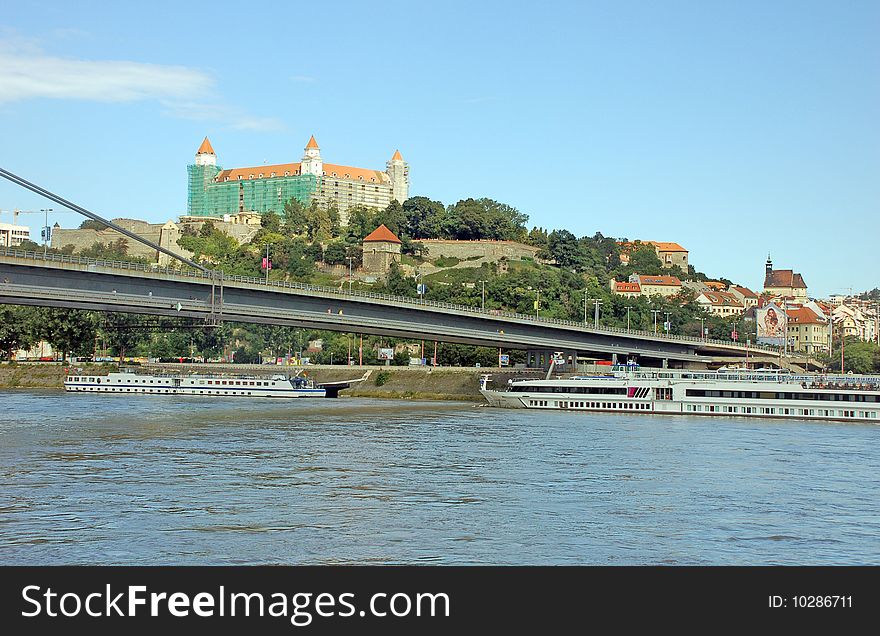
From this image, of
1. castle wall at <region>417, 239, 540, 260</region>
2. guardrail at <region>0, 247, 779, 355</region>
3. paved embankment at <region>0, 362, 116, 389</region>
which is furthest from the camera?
castle wall at <region>417, 239, 540, 260</region>

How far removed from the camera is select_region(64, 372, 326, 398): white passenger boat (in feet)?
277

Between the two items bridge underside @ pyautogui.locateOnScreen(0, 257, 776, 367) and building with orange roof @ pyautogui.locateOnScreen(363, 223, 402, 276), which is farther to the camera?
building with orange roof @ pyautogui.locateOnScreen(363, 223, 402, 276)

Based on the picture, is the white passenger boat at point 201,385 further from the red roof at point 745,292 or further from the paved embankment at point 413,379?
the red roof at point 745,292

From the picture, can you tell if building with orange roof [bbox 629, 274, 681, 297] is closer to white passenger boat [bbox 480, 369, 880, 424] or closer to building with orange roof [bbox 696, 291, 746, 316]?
building with orange roof [bbox 696, 291, 746, 316]

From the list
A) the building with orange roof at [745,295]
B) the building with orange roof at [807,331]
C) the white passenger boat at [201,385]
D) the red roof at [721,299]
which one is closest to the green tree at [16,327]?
the white passenger boat at [201,385]

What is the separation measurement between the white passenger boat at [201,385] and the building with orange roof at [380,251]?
6086 cm

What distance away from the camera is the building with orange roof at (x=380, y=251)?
14888cm

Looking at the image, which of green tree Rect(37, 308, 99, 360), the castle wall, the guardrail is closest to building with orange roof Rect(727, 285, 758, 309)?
the castle wall

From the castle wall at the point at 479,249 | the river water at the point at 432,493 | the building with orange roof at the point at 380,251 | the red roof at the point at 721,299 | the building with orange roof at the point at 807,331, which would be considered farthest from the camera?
the red roof at the point at 721,299

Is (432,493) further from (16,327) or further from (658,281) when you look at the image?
(658,281)

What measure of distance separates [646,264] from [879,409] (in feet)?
439

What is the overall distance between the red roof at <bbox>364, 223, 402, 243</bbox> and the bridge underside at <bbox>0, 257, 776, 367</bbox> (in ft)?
202

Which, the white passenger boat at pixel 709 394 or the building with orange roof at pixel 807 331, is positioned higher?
the building with orange roof at pixel 807 331
